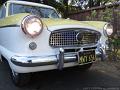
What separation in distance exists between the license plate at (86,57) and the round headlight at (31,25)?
2.60 feet

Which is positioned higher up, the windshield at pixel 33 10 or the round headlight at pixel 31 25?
the windshield at pixel 33 10

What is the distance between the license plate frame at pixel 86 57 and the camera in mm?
3371

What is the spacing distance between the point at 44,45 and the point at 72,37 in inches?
21.1

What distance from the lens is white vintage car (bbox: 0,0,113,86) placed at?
3.07 metres

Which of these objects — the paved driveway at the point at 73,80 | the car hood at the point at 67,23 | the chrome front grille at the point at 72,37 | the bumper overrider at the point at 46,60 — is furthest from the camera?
the paved driveway at the point at 73,80

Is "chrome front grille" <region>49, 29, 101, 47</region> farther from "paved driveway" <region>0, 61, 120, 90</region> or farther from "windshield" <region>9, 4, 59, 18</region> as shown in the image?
"windshield" <region>9, 4, 59, 18</region>

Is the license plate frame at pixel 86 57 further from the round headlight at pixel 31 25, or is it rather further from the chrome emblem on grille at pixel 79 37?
the round headlight at pixel 31 25

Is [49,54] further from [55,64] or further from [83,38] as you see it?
[83,38]

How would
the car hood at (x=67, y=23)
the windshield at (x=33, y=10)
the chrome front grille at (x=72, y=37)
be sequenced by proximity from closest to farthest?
the chrome front grille at (x=72, y=37)
the car hood at (x=67, y=23)
the windshield at (x=33, y=10)

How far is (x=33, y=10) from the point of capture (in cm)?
489

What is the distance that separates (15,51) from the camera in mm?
3176

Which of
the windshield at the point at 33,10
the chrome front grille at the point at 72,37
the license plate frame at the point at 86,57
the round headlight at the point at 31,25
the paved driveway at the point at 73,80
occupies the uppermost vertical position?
the windshield at the point at 33,10

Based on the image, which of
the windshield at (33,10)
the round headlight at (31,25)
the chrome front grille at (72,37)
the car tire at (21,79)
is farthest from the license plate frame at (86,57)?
the windshield at (33,10)

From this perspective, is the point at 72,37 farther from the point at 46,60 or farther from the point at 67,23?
the point at 46,60
